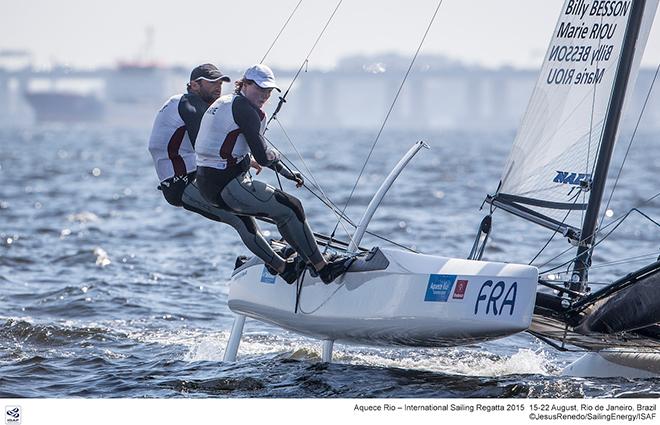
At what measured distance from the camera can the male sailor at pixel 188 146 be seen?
17.7 feet

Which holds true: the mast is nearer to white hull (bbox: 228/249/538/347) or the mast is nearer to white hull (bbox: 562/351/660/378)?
white hull (bbox: 562/351/660/378)

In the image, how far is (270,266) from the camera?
546 cm

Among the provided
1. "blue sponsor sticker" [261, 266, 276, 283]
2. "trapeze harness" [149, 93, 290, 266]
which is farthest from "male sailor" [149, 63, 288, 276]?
"blue sponsor sticker" [261, 266, 276, 283]

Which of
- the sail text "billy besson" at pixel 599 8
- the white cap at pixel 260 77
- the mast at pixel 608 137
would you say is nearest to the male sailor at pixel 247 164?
the white cap at pixel 260 77

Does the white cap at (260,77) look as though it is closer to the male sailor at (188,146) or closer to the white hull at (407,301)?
the male sailor at (188,146)

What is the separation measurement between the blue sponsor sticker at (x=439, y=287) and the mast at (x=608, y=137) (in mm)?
930

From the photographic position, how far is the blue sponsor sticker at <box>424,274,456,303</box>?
4859 millimetres

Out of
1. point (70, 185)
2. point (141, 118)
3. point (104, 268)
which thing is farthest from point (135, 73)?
point (104, 268)

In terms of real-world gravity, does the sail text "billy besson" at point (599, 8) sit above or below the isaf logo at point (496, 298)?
above

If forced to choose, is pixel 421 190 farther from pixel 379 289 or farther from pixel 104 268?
pixel 379 289
